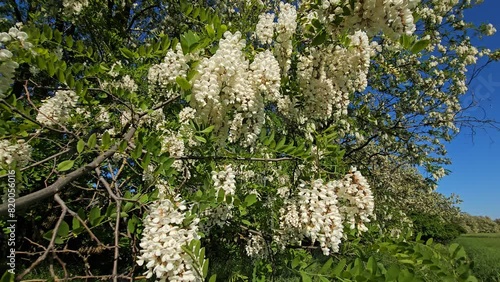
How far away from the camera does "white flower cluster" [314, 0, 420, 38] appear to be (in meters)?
1.57

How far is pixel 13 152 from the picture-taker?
7.42 ft

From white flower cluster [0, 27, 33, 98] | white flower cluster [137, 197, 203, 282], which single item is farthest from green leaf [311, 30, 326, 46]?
Answer: white flower cluster [0, 27, 33, 98]

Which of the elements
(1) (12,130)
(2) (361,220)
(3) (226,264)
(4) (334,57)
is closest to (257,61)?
(4) (334,57)

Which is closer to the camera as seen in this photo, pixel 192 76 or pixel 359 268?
pixel 359 268

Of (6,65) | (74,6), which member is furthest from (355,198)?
(74,6)

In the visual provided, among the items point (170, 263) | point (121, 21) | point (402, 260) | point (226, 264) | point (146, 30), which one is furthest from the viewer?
point (226, 264)

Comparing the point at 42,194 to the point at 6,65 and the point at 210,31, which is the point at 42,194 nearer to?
the point at 6,65

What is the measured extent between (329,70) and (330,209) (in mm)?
953

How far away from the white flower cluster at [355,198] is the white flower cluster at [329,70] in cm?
55

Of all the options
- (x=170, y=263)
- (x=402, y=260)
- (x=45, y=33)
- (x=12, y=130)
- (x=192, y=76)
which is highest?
(x=45, y=33)

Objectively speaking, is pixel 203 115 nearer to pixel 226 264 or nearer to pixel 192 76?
pixel 192 76

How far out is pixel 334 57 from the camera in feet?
Answer: 7.17

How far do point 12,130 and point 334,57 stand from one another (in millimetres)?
2093

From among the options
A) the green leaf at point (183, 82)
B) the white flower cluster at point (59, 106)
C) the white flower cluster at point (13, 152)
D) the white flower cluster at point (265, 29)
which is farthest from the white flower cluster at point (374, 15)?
the white flower cluster at point (59, 106)
